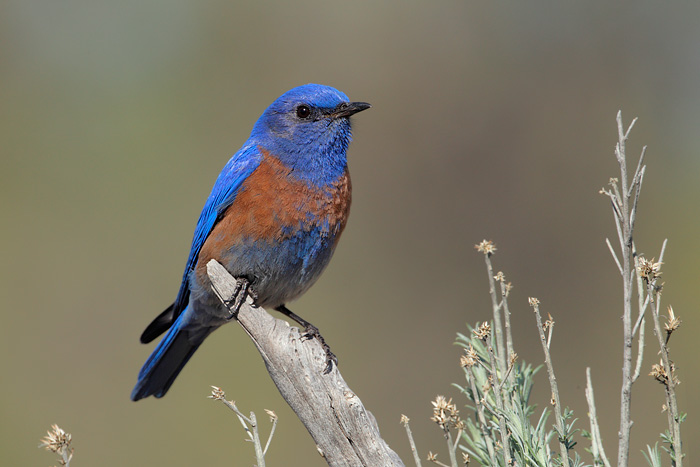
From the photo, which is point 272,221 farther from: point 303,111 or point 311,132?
point 303,111

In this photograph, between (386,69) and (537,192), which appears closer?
(537,192)

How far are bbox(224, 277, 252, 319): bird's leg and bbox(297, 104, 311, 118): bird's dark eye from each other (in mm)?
1033

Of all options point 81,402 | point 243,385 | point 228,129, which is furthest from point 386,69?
point 81,402

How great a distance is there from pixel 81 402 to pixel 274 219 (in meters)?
2.50

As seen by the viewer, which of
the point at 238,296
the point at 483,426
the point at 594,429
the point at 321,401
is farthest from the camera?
the point at 238,296

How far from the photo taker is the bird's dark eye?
13.2ft

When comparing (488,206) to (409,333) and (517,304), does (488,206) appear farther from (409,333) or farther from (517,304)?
(409,333)

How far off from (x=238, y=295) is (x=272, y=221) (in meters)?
0.42

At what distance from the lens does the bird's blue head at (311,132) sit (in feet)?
12.4

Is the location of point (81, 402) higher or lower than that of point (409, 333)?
lower

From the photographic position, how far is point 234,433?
16.6 ft

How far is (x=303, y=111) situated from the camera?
4.02 meters

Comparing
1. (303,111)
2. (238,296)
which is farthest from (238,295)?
(303,111)

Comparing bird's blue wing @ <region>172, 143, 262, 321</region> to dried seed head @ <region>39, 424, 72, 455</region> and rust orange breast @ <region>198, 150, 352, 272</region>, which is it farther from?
dried seed head @ <region>39, 424, 72, 455</region>
